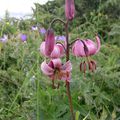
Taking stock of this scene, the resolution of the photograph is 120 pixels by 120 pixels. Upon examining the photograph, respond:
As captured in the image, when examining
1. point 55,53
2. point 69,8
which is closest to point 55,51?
point 55,53

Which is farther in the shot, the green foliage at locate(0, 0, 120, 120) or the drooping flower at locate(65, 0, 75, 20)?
the green foliage at locate(0, 0, 120, 120)

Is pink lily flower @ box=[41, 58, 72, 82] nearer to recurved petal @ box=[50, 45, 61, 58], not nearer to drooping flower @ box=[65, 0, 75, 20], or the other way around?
recurved petal @ box=[50, 45, 61, 58]

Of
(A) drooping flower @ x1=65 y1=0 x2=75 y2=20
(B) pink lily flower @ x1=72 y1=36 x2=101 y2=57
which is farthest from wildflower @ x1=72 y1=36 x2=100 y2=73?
(A) drooping flower @ x1=65 y1=0 x2=75 y2=20

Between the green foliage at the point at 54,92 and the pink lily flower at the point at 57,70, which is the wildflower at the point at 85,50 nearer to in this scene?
the pink lily flower at the point at 57,70

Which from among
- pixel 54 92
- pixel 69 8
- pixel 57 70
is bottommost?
pixel 54 92

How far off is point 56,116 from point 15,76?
2.30ft

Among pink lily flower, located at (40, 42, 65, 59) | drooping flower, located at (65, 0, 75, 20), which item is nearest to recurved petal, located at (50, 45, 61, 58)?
pink lily flower, located at (40, 42, 65, 59)

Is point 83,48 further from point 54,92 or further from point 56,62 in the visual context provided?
point 54,92

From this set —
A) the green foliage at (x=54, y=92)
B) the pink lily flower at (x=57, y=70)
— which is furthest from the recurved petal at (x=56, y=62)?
the green foliage at (x=54, y=92)

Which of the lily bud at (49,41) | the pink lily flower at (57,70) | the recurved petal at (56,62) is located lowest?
the pink lily flower at (57,70)

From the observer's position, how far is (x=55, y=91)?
5.57ft

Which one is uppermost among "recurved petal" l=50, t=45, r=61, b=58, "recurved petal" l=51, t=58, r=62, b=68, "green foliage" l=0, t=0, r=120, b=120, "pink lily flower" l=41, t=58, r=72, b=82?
"recurved petal" l=50, t=45, r=61, b=58

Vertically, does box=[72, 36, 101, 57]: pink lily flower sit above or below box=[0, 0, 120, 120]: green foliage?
above

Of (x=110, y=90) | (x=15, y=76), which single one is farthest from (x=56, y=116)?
(x=15, y=76)
